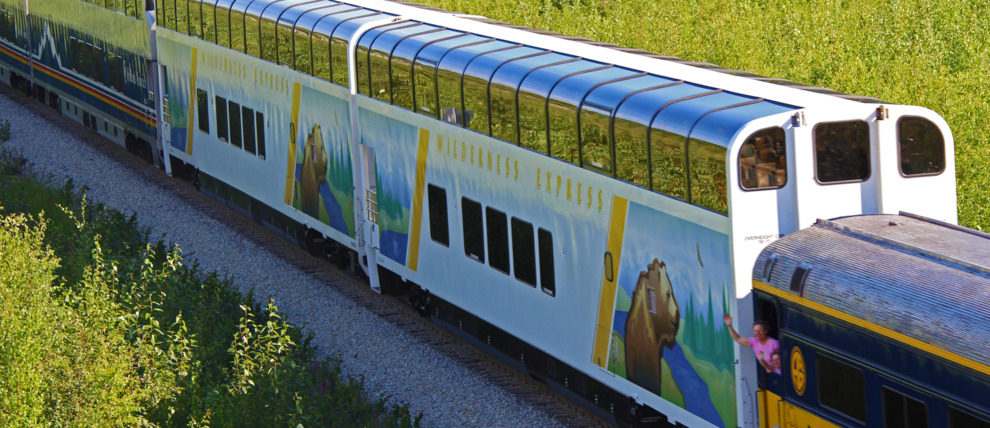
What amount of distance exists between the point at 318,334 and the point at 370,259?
1.38m

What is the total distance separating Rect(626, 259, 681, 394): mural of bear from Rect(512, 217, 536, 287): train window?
2.07 metres

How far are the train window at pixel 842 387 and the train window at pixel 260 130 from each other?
1293 centimetres

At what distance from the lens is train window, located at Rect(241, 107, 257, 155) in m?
21.1

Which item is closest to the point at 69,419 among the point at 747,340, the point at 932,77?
Answer: the point at 747,340

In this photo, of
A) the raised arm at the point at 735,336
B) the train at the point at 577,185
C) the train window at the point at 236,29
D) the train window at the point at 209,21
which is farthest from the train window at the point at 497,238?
the train window at the point at 209,21

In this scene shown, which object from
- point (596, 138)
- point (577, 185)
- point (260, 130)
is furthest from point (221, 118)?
point (596, 138)

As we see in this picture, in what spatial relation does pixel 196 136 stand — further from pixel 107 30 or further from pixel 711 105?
pixel 711 105

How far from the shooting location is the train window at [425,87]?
50.8 ft

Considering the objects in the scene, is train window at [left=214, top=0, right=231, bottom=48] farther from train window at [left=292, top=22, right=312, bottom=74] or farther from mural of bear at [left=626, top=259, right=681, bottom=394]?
mural of bear at [left=626, top=259, right=681, bottom=394]

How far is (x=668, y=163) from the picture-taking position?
36.1 feet

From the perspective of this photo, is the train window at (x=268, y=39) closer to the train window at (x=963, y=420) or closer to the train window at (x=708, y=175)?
the train window at (x=708, y=175)

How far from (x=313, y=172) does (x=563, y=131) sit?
7153 mm

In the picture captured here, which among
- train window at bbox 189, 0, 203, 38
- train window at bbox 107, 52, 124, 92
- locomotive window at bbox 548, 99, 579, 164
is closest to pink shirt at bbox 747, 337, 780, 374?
locomotive window at bbox 548, 99, 579, 164

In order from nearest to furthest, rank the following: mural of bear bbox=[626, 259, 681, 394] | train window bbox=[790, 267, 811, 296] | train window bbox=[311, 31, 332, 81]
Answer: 1. train window bbox=[790, 267, 811, 296]
2. mural of bear bbox=[626, 259, 681, 394]
3. train window bbox=[311, 31, 332, 81]
